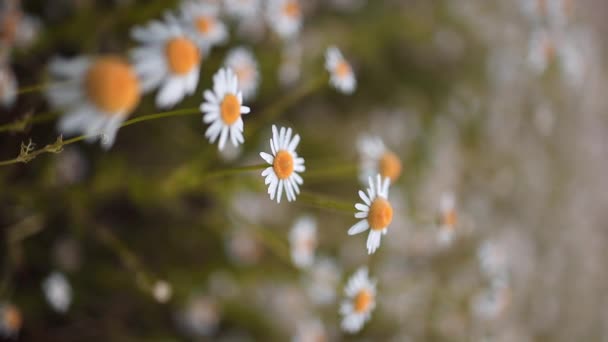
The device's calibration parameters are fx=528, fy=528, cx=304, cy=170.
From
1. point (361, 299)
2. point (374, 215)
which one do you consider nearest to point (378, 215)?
point (374, 215)

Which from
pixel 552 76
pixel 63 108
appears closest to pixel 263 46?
pixel 63 108

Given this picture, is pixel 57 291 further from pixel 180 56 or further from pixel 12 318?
pixel 180 56

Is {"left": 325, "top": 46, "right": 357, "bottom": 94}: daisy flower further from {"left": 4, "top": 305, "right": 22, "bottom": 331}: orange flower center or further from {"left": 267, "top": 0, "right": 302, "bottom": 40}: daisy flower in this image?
{"left": 4, "top": 305, "right": 22, "bottom": 331}: orange flower center

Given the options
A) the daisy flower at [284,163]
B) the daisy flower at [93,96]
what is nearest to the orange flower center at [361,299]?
the daisy flower at [284,163]

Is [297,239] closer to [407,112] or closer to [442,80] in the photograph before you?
[407,112]

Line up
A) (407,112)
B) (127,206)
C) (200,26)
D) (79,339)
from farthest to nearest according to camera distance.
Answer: (407,112) → (127,206) → (79,339) → (200,26)

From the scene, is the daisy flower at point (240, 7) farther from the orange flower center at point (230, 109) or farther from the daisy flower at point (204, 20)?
the orange flower center at point (230, 109)
